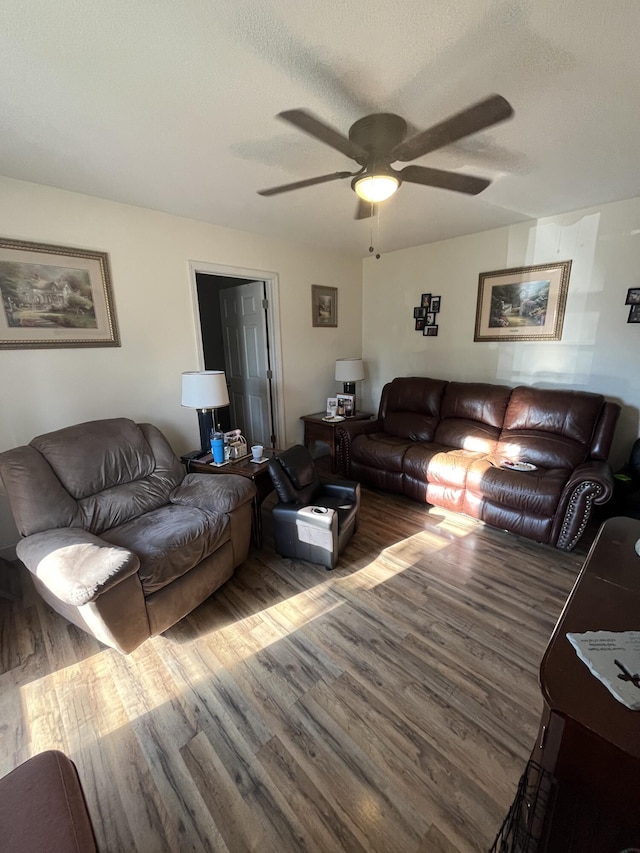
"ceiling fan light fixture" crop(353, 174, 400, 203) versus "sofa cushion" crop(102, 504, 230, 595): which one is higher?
"ceiling fan light fixture" crop(353, 174, 400, 203)

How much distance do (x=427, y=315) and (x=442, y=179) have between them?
7.60 feet

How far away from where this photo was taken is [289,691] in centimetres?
156

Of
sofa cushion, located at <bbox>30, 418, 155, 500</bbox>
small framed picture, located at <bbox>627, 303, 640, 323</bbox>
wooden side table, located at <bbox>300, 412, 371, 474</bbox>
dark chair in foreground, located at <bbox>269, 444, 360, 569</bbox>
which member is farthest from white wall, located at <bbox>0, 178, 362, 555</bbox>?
small framed picture, located at <bbox>627, 303, 640, 323</bbox>

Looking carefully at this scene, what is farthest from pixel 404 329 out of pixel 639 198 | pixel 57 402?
pixel 57 402

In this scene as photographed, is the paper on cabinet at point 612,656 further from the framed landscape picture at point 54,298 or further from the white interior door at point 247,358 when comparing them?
the white interior door at point 247,358

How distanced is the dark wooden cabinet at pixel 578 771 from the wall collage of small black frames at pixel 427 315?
12.1 feet

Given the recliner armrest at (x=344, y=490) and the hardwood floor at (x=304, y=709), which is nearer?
the hardwood floor at (x=304, y=709)

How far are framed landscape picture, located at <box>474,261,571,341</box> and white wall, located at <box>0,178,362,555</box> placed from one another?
202 centimetres

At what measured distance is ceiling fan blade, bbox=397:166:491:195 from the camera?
1.80 meters

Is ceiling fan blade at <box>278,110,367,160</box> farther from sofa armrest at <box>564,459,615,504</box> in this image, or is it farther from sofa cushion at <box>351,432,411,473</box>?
sofa armrest at <box>564,459,615,504</box>

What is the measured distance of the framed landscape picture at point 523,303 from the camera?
126 inches

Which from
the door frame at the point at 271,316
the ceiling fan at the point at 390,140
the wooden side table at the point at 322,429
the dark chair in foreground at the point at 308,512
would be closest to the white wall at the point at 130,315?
the door frame at the point at 271,316

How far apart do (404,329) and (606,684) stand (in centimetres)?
405

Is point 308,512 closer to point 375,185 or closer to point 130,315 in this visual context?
point 375,185
